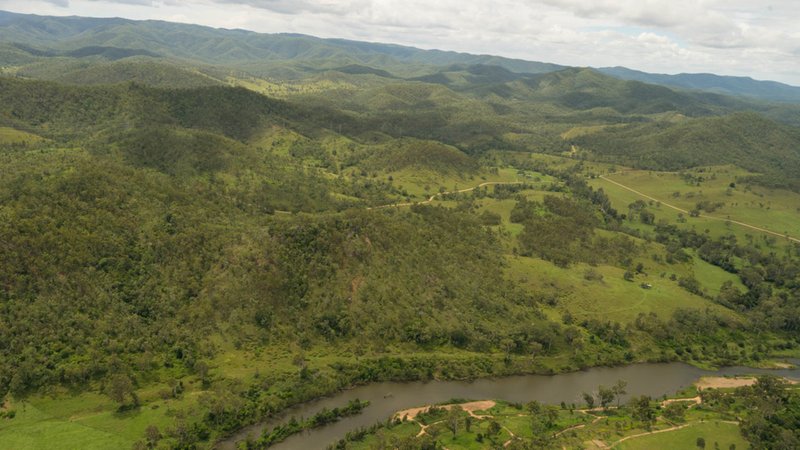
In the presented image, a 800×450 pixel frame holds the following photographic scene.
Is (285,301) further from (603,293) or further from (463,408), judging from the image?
(603,293)

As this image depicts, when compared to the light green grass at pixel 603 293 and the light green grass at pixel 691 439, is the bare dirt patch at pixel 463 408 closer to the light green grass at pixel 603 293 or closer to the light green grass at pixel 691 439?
the light green grass at pixel 691 439

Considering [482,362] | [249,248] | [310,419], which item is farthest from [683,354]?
[249,248]

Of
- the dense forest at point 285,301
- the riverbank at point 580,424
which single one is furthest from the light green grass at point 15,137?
the riverbank at point 580,424

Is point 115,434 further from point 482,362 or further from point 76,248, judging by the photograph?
point 482,362

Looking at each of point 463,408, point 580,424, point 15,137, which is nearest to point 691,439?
point 580,424

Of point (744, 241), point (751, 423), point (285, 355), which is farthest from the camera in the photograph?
point (744, 241)
